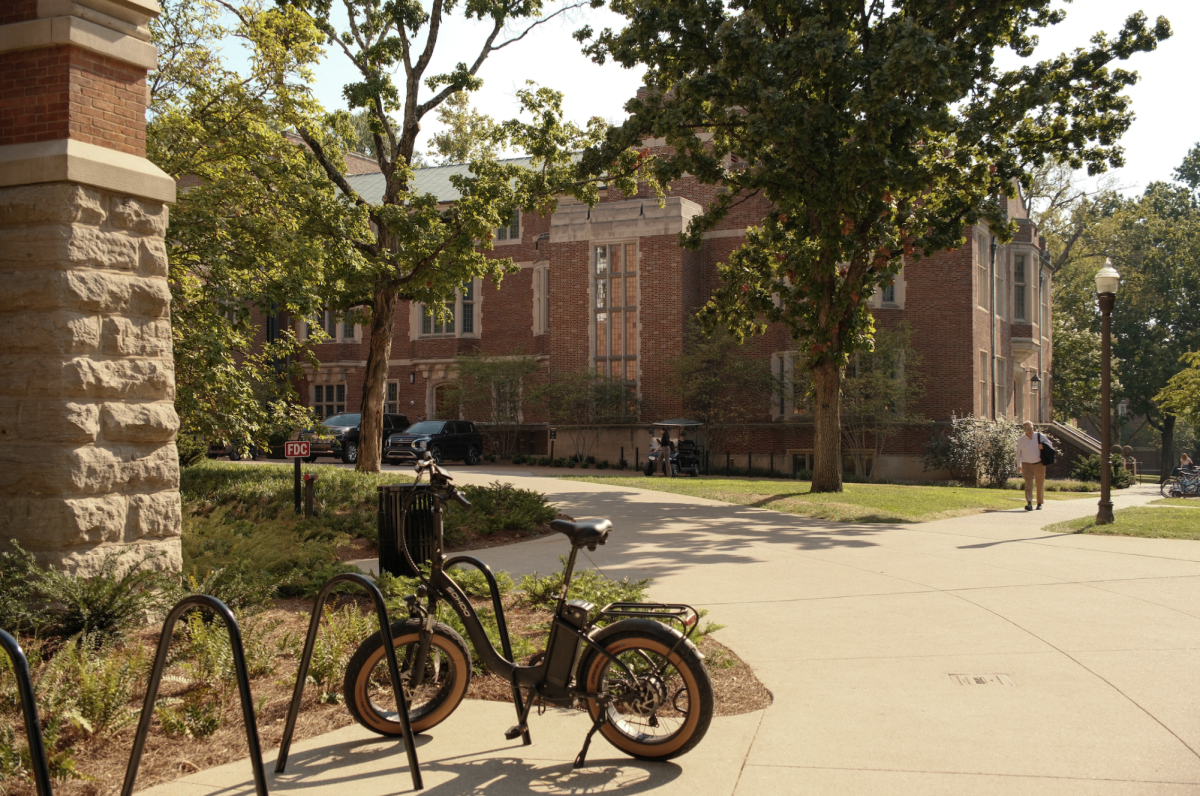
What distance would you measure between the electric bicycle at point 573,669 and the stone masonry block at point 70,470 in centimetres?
267

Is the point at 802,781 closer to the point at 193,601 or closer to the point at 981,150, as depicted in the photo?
the point at 193,601

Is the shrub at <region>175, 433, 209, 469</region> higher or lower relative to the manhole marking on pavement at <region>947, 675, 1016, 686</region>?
higher

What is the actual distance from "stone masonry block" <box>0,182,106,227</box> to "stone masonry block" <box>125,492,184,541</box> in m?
1.86

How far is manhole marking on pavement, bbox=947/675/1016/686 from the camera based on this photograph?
5484 millimetres

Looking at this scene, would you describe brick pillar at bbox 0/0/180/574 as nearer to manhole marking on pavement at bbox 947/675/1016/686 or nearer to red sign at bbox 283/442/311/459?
red sign at bbox 283/442/311/459

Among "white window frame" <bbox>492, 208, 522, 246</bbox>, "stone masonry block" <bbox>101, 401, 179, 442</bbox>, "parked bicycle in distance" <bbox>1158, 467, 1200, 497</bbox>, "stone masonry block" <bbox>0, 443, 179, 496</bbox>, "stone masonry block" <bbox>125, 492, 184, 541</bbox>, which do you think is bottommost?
"parked bicycle in distance" <bbox>1158, 467, 1200, 497</bbox>

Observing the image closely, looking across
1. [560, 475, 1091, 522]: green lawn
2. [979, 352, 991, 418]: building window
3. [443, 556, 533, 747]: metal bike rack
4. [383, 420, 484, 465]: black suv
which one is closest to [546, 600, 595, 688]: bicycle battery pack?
[443, 556, 533, 747]: metal bike rack

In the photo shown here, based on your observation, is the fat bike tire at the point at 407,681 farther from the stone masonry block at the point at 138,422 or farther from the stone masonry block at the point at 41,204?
the stone masonry block at the point at 41,204

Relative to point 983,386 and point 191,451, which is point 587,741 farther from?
point 983,386

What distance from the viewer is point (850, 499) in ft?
58.2

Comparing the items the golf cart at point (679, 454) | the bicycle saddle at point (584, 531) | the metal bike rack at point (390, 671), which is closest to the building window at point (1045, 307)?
the golf cart at point (679, 454)

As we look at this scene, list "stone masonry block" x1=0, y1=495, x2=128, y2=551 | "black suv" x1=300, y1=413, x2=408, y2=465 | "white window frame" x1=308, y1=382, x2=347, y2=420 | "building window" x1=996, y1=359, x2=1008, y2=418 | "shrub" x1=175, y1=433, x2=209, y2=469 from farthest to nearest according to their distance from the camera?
"white window frame" x1=308, y1=382, x2=347, y2=420
"building window" x1=996, y1=359, x2=1008, y2=418
"black suv" x1=300, y1=413, x2=408, y2=465
"shrub" x1=175, y1=433, x2=209, y2=469
"stone masonry block" x1=0, y1=495, x2=128, y2=551

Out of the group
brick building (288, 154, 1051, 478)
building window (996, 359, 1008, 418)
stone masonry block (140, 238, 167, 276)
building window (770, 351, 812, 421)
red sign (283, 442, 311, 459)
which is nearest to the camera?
stone masonry block (140, 238, 167, 276)

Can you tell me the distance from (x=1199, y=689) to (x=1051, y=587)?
340 centimetres
